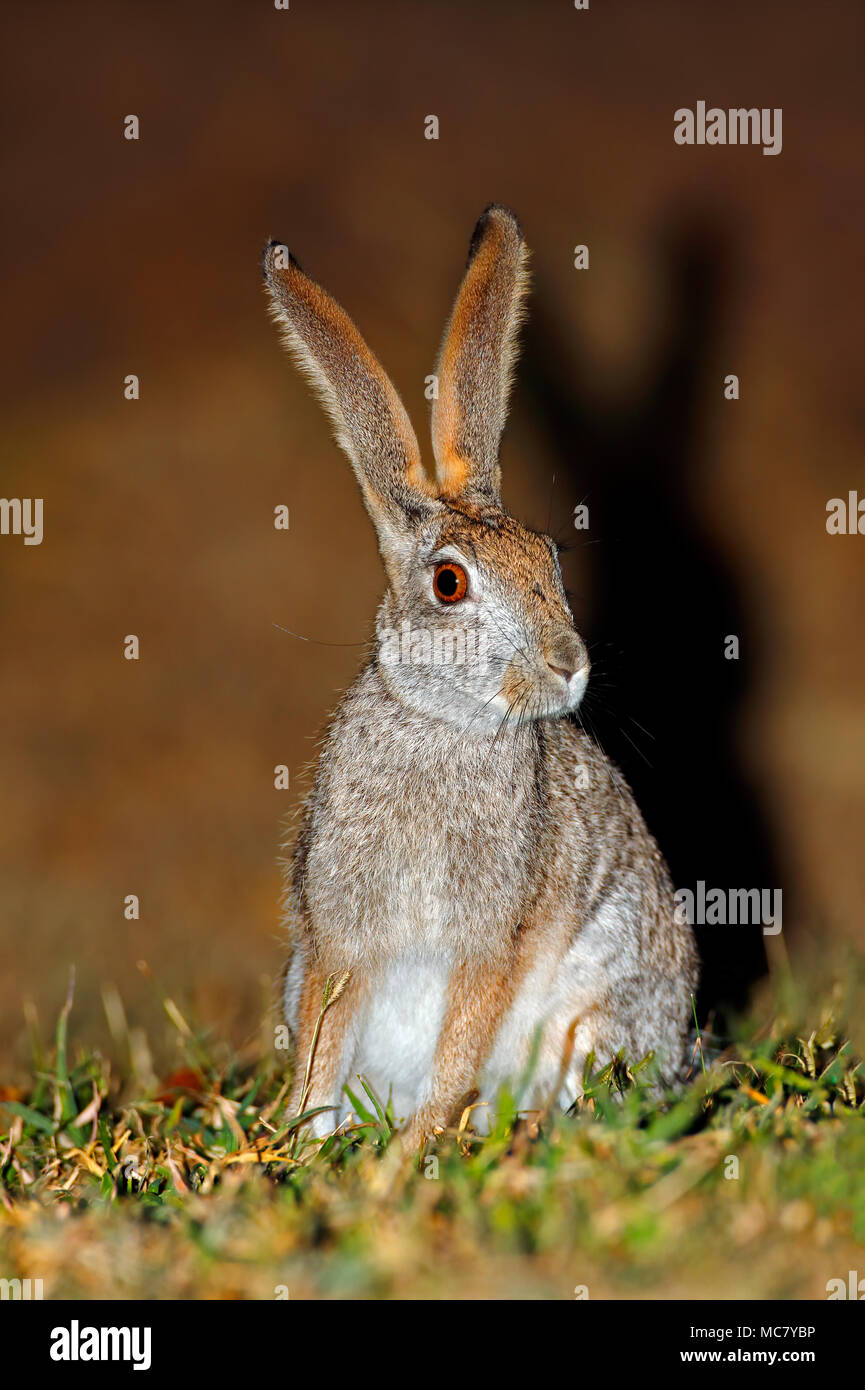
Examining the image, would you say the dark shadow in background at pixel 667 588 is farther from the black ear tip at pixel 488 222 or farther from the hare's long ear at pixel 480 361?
the black ear tip at pixel 488 222

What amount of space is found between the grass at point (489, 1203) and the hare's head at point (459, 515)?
127cm

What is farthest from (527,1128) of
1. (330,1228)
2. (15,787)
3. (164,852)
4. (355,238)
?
(355,238)

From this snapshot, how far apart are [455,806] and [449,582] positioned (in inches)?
28.8

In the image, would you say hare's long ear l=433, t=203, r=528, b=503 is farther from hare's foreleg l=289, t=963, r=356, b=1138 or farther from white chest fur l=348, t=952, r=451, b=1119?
hare's foreleg l=289, t=963, r=356, b=1138

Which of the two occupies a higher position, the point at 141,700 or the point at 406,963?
the point at 141,700

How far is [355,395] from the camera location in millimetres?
4414

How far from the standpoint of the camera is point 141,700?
9.87 metres

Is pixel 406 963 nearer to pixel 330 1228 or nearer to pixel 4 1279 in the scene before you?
pixel 330 1228

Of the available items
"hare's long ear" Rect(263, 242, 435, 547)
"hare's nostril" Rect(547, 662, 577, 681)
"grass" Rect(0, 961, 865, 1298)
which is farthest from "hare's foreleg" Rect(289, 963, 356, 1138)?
"hare's long ear" Rect(263, 242, 435, 547)

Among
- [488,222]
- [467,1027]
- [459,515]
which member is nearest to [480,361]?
[488,222]

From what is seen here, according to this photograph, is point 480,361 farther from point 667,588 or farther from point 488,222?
point 667,588

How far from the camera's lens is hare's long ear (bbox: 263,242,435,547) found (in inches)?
170
